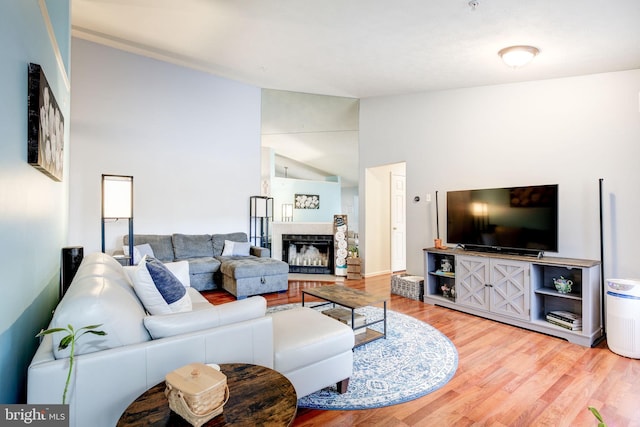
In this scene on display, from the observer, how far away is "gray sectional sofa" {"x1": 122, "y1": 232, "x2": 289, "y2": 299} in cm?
443

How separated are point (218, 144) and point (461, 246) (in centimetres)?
440

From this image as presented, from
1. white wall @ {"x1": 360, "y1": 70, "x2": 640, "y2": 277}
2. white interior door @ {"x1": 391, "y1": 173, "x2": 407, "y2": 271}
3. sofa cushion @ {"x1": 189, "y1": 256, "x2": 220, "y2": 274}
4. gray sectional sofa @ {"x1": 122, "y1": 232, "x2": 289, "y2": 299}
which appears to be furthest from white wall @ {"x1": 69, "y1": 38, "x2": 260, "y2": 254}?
white wall @ {"x1": 360, "y1": 70, "x2": 640, "y2": 277}

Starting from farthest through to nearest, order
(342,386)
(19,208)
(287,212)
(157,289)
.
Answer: (287,212) → (342,386) → (157,289) → (19,208)

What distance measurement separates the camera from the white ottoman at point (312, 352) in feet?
6.01

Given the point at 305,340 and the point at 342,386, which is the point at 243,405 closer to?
the point at 305,340

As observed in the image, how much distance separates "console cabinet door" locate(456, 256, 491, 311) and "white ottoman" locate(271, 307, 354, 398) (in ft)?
7.33

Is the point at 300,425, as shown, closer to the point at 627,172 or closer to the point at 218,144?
the point at 627,172

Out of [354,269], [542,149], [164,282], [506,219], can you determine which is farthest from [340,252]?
[164,282]

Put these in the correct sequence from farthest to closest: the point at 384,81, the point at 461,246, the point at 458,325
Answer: the point at 384,81 → the point at 461,246 → the point at 458,325

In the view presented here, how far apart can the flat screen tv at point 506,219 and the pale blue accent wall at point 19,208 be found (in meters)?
4.08

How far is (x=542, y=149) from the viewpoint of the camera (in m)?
3.61

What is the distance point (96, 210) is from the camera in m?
4.77

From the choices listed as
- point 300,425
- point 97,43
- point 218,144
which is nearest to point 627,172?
point 300,425

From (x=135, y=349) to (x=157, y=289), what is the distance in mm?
608
